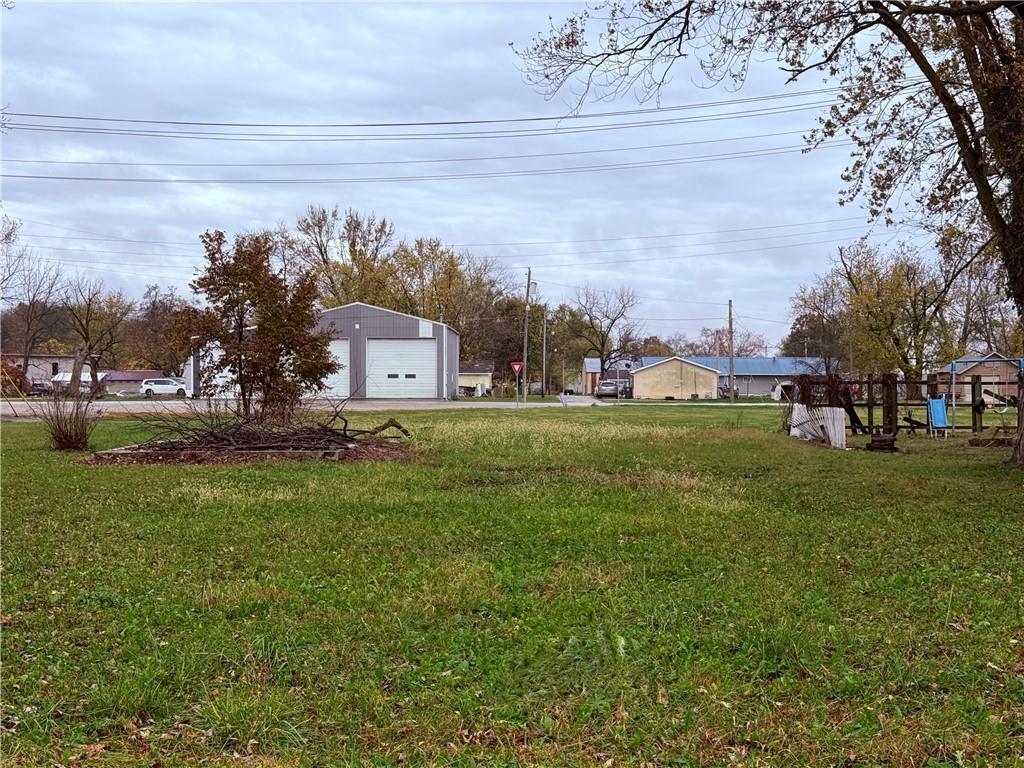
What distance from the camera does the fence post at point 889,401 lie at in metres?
17.3

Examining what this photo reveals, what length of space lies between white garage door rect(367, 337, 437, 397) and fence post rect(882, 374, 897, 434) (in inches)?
1167

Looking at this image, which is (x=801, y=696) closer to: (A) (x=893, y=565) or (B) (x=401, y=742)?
(B) (x=401, y=742)

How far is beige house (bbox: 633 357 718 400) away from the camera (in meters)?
68.2

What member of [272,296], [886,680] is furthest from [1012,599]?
[272,296]

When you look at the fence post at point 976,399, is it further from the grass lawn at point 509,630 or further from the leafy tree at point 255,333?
the leafy tree at point 255,333

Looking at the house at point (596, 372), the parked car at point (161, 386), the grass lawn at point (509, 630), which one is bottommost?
the grass lawn at point (509, 630)

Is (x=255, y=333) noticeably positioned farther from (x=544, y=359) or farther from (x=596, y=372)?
(x=596, y=372)

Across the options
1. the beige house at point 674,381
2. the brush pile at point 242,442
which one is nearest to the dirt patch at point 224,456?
the brush pile at point 242,442

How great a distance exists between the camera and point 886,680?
378 cm

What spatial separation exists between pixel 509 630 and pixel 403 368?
134 ft

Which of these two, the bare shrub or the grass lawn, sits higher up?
the bare shrub

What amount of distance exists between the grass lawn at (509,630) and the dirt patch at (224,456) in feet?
11.9

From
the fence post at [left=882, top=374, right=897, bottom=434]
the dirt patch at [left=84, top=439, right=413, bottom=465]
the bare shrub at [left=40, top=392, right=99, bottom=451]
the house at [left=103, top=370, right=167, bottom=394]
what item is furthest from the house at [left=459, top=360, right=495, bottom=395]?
the dirt patch at [left=84, top=439, right=413, bottom=465]

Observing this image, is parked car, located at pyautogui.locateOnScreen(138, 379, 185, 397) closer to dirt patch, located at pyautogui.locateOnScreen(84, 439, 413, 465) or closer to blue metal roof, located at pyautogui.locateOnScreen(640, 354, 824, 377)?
blue metal roof, located at pyautogui.locateOnScreen(640, 354, 824, 377)
